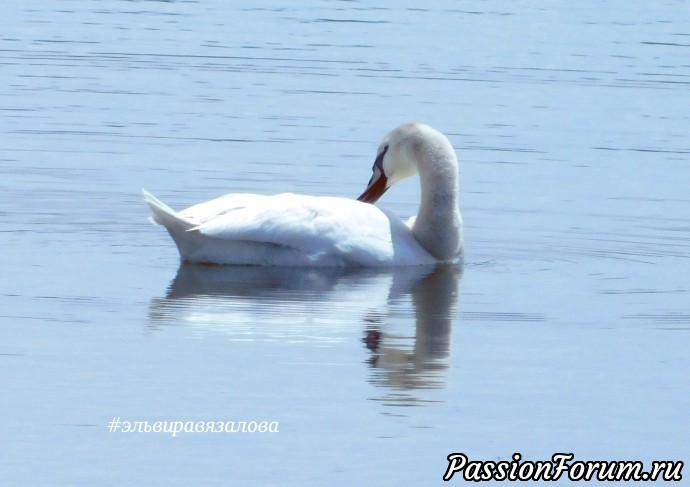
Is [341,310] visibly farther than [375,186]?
No

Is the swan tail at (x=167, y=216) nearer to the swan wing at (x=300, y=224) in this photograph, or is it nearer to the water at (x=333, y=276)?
the swan wing at (x=300, y=224)

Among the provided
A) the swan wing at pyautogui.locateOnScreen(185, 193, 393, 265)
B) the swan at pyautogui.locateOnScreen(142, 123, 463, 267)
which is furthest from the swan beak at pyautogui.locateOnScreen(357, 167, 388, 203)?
the swan wing at pyautogui.locateOnScreen(185, 193, 393, 265)

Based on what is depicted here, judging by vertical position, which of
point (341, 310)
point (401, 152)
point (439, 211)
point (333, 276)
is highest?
point (401, 152)

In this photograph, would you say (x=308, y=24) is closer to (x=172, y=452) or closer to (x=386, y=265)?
(x=386, y=265)

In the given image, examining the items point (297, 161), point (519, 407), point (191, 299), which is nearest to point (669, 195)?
point (297, 161)

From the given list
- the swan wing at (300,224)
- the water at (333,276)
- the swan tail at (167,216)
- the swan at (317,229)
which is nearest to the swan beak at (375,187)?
the swan at (317,229)

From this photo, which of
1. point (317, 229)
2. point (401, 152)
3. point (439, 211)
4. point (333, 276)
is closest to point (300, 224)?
point (317, 229)

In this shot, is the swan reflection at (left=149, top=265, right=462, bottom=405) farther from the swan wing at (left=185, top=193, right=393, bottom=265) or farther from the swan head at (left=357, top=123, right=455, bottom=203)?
the swan head at (left=357, top=123, right=455, bottom=203)

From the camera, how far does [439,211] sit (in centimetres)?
1096

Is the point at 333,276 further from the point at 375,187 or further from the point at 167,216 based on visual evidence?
the point at 375,187

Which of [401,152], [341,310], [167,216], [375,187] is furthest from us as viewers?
[375,187]

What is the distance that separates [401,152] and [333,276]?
1.29 meters

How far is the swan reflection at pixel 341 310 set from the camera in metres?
8.16

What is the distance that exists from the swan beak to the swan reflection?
781mm
